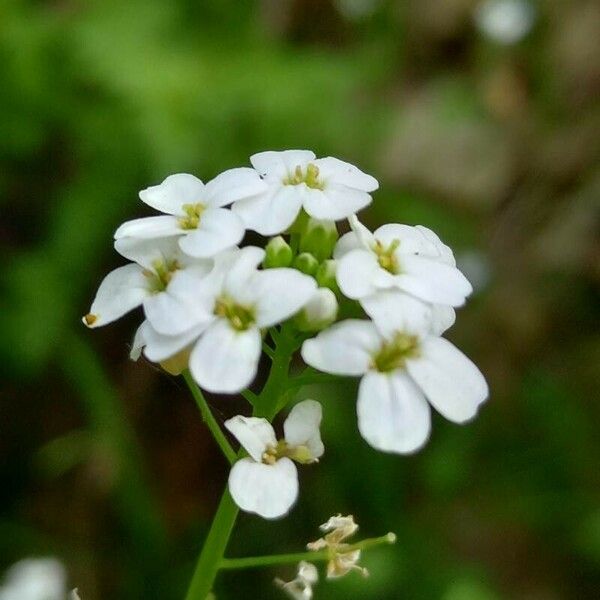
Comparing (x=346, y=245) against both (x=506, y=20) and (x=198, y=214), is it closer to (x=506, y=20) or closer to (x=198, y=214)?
(x=198, y=214)

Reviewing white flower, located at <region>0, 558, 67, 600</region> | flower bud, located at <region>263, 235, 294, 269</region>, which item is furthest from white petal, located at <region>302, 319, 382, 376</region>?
white flower, located at <region>0, 558, 67, 600</region>

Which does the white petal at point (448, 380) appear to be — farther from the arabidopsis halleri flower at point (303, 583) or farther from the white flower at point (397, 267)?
the arabidopsis halleri flower at point (303, 583)

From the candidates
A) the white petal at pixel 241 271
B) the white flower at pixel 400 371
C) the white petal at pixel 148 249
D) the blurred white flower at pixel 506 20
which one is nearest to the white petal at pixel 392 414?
the white flower at pixel 400 371

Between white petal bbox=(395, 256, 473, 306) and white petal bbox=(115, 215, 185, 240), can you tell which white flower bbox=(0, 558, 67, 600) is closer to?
white petal bbox=(115, 215, 185, 240)

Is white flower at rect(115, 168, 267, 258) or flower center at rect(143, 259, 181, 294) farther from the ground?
white flower at rect(115, 168, 267, 258)

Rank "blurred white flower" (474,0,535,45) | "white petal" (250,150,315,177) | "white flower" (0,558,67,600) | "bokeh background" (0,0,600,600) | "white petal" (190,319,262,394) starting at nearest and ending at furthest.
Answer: "white petal" (190,319,262,394) → "white petal" (250,150,315,177) → "white flower" (0,558,67,600) → "bokeh background" (0,0,600,600) → "blurred white flower" (474,0,535,45)

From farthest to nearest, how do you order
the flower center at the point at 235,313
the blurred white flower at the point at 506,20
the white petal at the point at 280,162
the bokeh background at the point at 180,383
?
1. the blurred white flower at the point at 506,20
2. the bokeh background at the point at 180,383
3. the white petal at the point at 280,162
4. the flower center at the point at 235,313

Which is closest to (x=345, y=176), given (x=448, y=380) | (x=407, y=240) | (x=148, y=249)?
(x=407, y=240)

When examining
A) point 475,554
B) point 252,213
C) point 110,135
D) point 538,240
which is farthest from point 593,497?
point 252,213

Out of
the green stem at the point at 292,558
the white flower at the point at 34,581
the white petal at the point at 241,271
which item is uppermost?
the white petal at the point at 241,271
